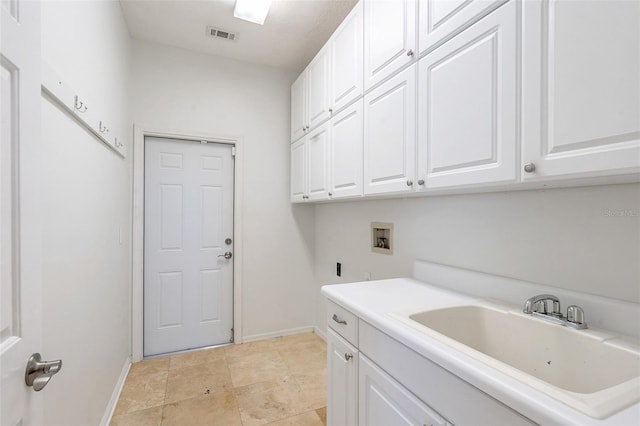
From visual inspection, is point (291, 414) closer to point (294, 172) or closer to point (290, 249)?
point (290, 249)

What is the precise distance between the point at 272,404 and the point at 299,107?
241cm

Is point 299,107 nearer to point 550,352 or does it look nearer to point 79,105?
point 79,105

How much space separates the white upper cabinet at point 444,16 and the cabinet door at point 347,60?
50 centimetres

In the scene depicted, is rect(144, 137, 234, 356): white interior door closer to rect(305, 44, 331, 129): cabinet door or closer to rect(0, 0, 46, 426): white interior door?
rect(305, 44, 331, 129): cabinet door

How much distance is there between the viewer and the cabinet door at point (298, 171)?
2672 mm

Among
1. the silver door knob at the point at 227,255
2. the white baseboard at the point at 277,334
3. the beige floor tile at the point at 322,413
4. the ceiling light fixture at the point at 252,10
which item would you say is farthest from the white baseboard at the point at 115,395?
the ceiling light fixture at the point at 252,10

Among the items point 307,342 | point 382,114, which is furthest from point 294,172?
point 307,342

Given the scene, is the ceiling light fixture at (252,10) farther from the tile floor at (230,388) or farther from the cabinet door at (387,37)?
the tile floor at (230,388)

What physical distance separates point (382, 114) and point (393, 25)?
16.7 inches

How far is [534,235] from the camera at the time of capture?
1.20 metres

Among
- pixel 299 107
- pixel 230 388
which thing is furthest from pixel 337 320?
pixel 299 107

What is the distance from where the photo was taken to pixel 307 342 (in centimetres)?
294

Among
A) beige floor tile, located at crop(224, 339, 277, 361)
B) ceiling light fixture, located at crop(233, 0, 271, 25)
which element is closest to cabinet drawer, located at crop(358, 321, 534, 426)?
beige floor tile, located at crop(224, 339, 277, 361)

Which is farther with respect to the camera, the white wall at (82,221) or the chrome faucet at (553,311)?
the white wall at (82,221)
